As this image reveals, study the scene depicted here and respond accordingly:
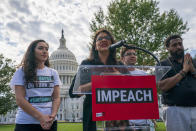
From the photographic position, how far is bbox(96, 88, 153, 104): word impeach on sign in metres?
1.95

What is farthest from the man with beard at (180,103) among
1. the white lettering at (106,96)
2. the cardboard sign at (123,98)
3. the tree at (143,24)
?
the tree at (143,24)

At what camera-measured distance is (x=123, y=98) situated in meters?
1.98

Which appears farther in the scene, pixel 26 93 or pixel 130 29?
pixel 130 29

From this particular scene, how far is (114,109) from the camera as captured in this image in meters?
1.93

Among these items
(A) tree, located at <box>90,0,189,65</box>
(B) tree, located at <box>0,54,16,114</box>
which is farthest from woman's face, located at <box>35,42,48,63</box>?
(B) tree, located at <box>0,54,16,114</box>

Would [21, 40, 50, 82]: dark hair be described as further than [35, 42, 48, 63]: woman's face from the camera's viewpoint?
No

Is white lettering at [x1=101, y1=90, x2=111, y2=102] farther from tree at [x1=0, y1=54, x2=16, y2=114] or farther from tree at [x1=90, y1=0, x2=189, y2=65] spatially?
tree at [x1=0, y1=54, x2=16, y2=114]

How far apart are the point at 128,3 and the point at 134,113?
45.5 feet

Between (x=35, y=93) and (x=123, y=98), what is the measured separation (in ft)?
4.86

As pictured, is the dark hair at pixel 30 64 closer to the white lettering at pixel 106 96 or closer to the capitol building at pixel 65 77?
the white lettering at pixel 106 96

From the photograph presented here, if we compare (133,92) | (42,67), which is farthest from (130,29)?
(133,92)

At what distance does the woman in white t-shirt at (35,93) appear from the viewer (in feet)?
9.18

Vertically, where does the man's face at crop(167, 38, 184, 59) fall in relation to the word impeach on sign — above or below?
above

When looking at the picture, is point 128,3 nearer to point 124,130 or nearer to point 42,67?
point 42,67
